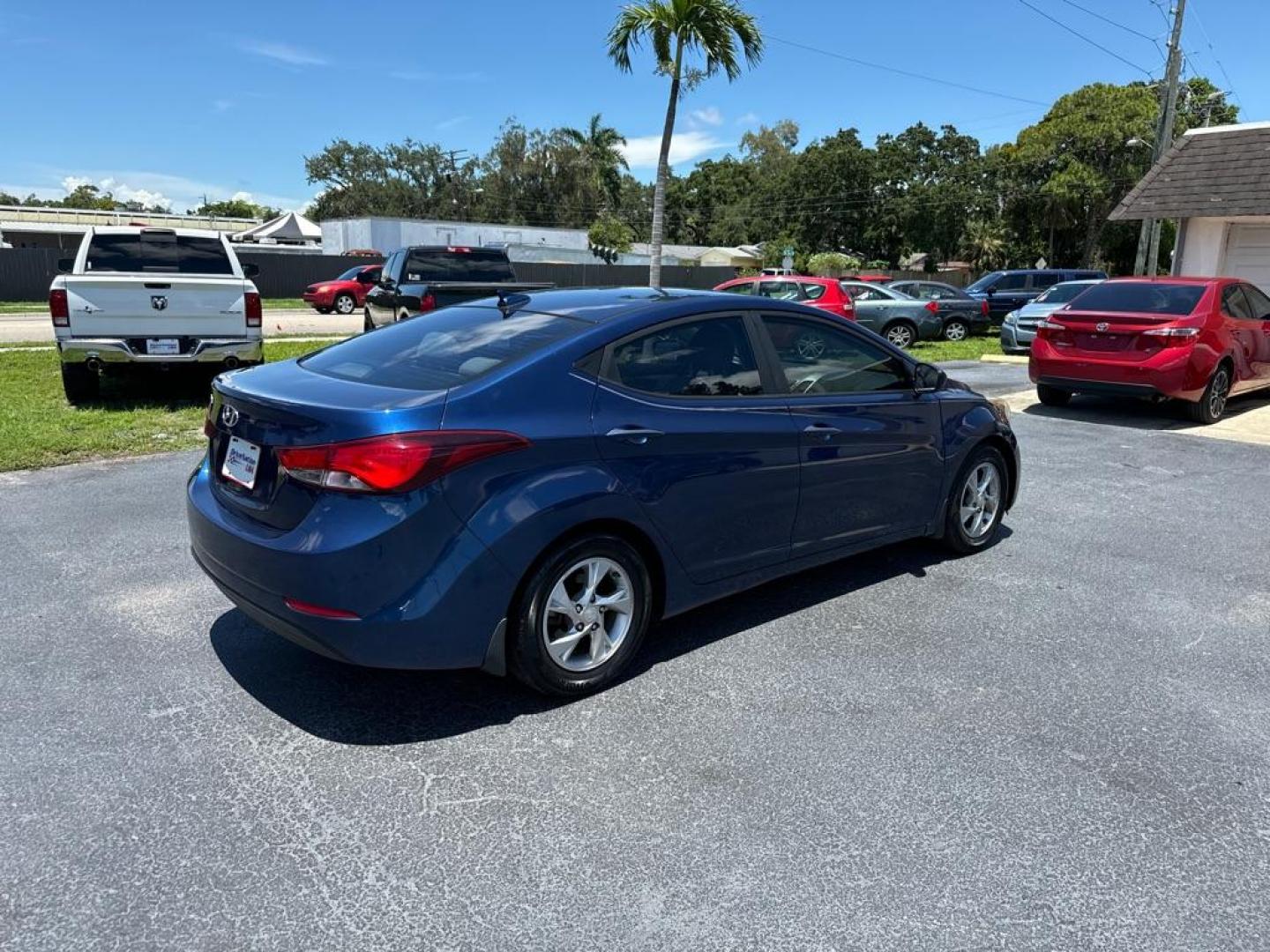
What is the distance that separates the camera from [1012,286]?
76.9 feet

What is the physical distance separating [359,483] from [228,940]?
1.39 meters

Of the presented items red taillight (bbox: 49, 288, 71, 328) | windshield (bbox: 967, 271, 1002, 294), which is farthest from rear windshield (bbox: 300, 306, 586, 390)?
windshield (bbox: 967, 271, 1002, 294)

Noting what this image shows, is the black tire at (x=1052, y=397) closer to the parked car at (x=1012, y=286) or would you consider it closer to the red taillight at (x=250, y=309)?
the red taillight at (x=250, y=309)

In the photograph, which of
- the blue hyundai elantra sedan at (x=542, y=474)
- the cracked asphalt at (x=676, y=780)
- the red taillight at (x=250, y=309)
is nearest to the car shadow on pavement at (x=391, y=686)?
the cracked asphalt at (x=676, y=780)

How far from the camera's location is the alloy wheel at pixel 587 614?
347cm

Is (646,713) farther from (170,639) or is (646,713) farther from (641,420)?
(170,639)

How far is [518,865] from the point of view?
2.64 meters

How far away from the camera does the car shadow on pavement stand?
3406 mm

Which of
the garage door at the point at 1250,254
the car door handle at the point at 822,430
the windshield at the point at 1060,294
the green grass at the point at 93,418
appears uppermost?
the garage door at the point at 1250,254

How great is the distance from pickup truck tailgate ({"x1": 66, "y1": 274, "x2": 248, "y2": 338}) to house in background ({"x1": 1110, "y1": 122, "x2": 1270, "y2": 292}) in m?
16.5

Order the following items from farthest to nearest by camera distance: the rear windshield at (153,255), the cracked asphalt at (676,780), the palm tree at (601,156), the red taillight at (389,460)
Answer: the palm tree at (601,156) < the rear windshield at (153,255) < the red taillight at (389,460) < the cracked asphalt at (676,780)

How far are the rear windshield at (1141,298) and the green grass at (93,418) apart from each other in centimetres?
974

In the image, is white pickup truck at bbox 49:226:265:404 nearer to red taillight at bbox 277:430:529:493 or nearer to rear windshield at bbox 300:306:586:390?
rear windshield at bbox 300:306:586:390

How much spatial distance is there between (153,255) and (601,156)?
2517 inches
